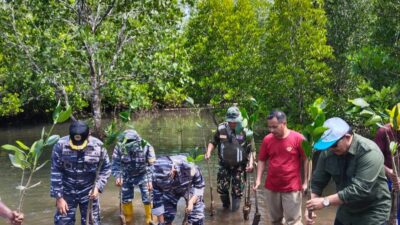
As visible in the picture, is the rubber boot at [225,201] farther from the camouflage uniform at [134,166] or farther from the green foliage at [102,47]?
the green foliage at [102,47]

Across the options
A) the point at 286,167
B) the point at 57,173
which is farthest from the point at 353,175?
the point at 57,173

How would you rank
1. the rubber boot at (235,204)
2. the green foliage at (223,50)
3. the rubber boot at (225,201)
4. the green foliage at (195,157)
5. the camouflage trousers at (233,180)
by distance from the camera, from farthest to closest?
the green foliage at (223,50), the rubber boot at (225,201), the rubber boot at (235,204), the camouflage trousers at (233,180), the green foliage at (195,157)

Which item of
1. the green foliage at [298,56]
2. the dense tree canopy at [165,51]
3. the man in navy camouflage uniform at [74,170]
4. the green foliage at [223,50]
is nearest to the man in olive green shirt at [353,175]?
the man in navy camouflage uniform at [74,170]

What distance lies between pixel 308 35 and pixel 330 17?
42.7 inches

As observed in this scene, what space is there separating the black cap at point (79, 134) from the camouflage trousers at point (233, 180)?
2920 millimetres

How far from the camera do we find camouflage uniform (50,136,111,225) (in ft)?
17.5

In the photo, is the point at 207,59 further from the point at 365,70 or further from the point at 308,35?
the point at 365,70

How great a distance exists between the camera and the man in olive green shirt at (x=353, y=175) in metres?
3.26

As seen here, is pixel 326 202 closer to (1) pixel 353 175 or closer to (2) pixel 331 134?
(1) pixel 353 175

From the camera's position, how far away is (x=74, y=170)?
538 centimetres

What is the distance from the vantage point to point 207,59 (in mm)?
19750

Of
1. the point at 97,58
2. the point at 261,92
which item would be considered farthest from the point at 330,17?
the point at 97,58

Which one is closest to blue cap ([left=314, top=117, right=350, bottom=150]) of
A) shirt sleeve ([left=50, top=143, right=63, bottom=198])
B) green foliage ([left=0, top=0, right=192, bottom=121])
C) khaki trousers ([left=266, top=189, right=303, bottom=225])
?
khaki trousers ([left=266, top=189, right=303, bottom=225])

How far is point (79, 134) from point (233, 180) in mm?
3130
